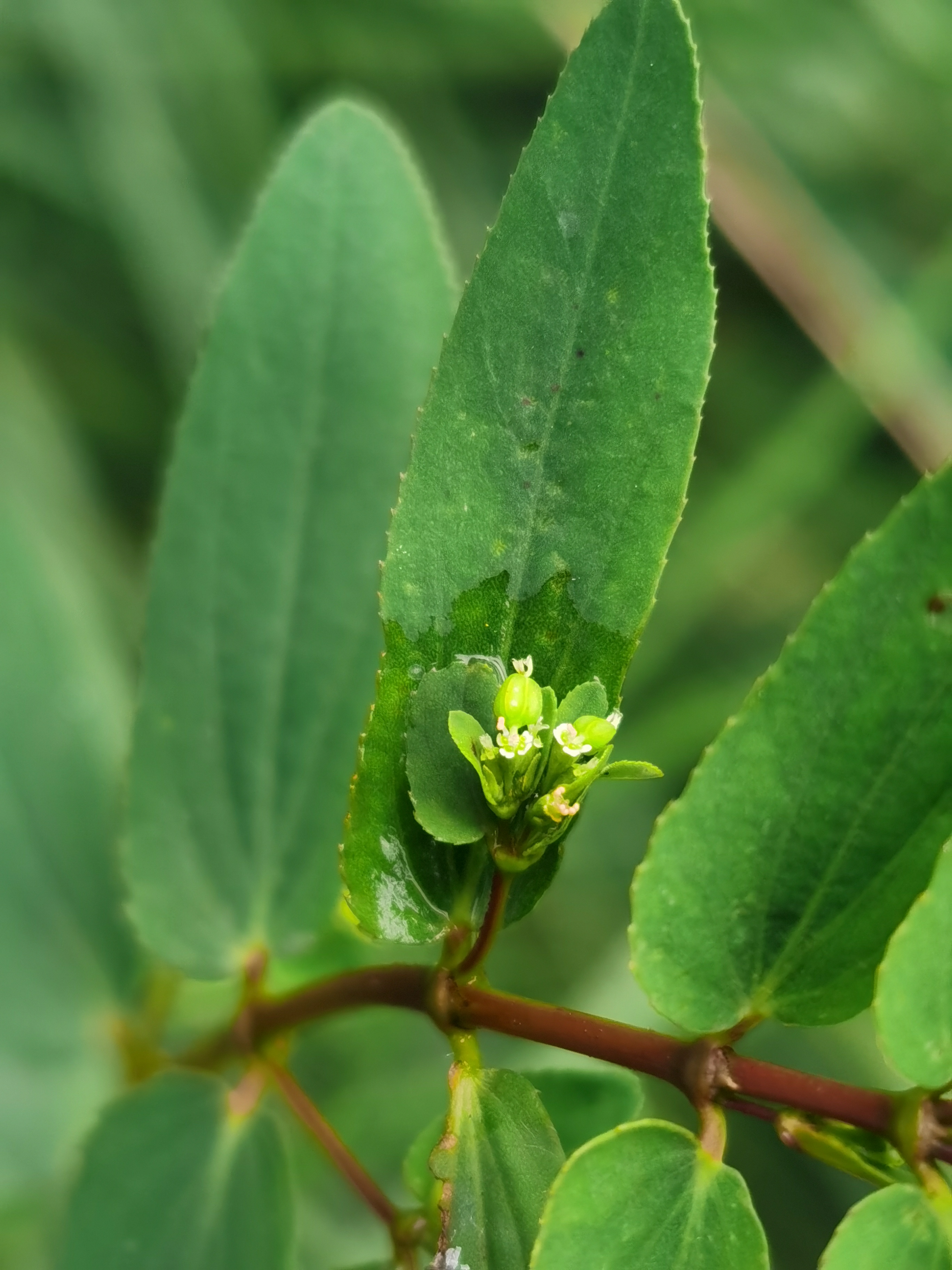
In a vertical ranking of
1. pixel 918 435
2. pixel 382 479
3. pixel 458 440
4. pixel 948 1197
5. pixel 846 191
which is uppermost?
pixel 846 191

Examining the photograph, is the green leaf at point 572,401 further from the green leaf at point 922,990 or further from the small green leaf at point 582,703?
the green leaf at point 922,990

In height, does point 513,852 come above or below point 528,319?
below

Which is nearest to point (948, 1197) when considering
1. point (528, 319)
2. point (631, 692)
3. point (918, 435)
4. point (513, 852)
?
point (513, 852)

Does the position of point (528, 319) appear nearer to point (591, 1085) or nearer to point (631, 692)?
point (591, 1085)

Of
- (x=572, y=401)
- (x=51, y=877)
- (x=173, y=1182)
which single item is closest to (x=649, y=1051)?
(x=572, y=401)

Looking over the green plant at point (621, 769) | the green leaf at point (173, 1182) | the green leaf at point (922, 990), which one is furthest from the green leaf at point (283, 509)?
the green leaf at point (922, 990)

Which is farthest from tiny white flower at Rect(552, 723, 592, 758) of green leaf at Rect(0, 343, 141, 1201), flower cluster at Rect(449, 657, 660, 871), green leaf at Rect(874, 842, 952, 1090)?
green leaf at Rect(0, 343, 141, 1201)

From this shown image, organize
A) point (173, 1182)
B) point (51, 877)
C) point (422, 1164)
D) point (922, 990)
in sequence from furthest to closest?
point (51, 877), point (173, 1182), point (422, 1164), point (922, 990)

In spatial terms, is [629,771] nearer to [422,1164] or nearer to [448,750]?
[448,750]
